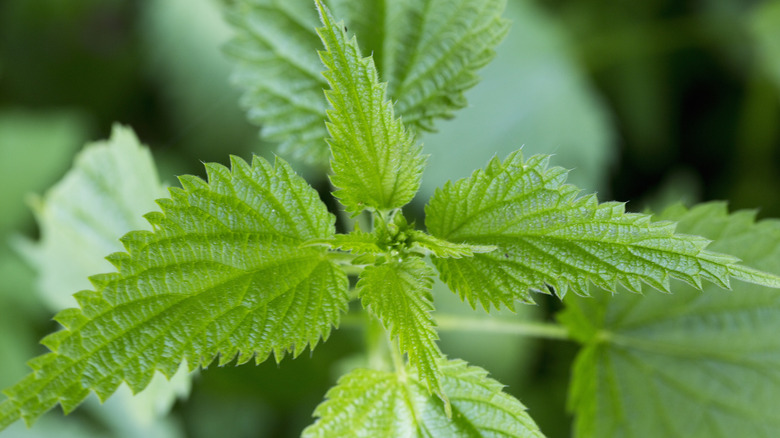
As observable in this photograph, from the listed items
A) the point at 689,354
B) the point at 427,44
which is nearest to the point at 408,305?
the point at 427,44

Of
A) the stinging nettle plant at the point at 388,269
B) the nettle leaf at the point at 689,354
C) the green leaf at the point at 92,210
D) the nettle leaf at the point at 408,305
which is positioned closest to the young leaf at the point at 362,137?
the stinging nettle plant at the point at 388,269

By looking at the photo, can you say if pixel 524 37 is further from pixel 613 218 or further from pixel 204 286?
pixel 204 286

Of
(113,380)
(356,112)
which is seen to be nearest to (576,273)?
(356,112)

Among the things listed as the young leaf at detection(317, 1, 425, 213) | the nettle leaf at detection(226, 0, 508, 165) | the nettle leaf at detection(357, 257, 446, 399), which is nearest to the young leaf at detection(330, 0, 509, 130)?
the nettle leaf at detection(226, 0, 508, 165)

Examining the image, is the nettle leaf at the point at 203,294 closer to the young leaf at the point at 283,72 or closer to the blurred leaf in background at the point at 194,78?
the young leaf at the point at 283,72

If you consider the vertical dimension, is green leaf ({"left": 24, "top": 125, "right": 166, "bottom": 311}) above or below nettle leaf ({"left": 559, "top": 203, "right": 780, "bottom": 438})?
above

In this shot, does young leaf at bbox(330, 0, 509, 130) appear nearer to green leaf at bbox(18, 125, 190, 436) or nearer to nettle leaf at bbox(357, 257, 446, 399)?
nettle leaf at bbox(357, 257, 446, 399)
